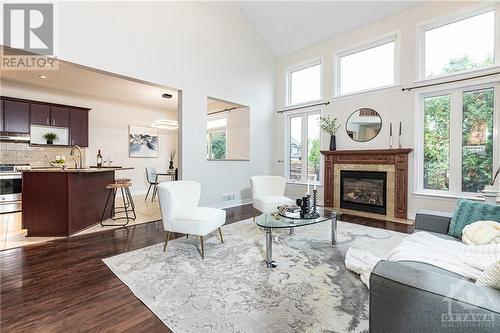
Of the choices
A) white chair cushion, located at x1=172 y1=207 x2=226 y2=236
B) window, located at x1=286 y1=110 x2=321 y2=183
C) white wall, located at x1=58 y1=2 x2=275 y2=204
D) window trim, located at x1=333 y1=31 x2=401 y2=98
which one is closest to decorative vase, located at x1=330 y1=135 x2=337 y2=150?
window, located at x1=286 y1=110 x2=321 y2=183

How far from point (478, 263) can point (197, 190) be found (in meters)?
2.82

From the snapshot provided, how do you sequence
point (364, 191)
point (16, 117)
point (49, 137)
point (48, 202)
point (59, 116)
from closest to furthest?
point (48, 202) < point (364, 191) < point (16, 117) < point (49, 137) < point (59, 116)

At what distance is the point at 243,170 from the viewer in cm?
577

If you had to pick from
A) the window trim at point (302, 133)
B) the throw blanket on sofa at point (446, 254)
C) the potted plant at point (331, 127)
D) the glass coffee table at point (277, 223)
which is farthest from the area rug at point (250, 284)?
the window trim at point (302, 133)

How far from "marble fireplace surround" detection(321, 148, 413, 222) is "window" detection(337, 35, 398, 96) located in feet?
4.45

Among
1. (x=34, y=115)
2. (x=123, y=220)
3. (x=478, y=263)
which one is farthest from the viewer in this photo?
(x=34, y=115)

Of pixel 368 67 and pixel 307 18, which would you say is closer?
pixel 368 67

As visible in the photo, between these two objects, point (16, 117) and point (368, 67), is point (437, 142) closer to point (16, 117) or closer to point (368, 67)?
point (368, 67)

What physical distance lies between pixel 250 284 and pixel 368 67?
4900 mm

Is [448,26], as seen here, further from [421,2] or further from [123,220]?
[123,220]

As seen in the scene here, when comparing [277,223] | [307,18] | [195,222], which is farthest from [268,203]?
[307,18]

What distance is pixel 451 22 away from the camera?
4.04m

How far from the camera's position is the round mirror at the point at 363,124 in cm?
479

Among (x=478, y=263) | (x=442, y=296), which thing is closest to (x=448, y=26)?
(x=478, y=263)
